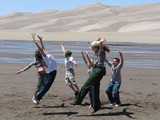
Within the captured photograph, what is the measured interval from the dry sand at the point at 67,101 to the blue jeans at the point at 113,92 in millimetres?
183

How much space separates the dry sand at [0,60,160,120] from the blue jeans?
0.18 metres

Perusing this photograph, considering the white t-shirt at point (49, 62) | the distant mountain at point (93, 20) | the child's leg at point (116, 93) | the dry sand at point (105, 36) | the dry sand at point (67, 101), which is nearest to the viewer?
the dry sand at point (67, 101)

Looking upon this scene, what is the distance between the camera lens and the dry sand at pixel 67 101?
25.1 feet

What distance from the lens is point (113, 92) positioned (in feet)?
28.3

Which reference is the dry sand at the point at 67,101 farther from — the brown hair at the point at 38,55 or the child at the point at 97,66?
the brown hair at the point at 38,55

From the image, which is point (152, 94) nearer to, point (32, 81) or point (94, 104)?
point (94, 104)

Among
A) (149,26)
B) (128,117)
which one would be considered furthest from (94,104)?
(149,26)

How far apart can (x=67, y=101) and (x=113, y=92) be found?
1.21 m

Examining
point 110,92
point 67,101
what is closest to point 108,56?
point 67,101

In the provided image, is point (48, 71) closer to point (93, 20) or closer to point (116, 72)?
point (116, 72)

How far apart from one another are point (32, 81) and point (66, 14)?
411 ft

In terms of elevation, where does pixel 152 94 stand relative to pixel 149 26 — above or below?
above

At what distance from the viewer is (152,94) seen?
1022cm

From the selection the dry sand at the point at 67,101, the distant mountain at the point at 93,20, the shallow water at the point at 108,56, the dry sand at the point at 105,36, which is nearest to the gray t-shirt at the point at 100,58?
the dry sand at the point at 67,101
